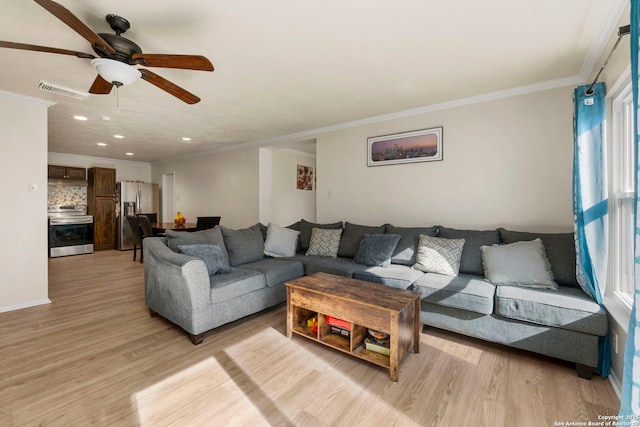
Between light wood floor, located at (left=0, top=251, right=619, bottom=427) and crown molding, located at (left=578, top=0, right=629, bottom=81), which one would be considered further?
crown molding, located at (left=578, top=0, right=629, bottom=81)

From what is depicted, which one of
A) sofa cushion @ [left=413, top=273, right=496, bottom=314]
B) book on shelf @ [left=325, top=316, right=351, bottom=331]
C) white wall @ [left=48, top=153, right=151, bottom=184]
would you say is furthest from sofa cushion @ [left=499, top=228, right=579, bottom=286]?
white wall @ [left=48, top=153, right=151, bottom=184]

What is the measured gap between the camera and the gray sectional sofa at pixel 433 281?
207 centimetres

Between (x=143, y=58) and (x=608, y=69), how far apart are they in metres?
3.32

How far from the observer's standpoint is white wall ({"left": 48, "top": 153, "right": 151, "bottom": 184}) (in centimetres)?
676

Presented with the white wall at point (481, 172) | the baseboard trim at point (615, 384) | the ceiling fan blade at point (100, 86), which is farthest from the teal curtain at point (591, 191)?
the ceiling fan blade at point (100, 86)

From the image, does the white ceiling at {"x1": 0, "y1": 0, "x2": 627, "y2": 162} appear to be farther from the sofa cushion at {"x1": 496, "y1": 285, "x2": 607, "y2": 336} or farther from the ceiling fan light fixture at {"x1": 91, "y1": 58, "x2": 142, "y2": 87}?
the sofa cushion at {"x1": 496, "y1": 285, "x2": 607, "y2": 336}

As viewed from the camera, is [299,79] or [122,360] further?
[299,79]

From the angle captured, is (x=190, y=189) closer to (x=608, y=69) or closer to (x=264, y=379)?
(x=264, y=379)

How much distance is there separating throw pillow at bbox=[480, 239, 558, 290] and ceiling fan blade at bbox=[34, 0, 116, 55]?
334 cm

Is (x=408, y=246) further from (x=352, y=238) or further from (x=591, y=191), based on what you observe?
(x=591, y=191)

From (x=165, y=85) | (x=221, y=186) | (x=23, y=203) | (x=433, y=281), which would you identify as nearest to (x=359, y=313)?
(x=433, y=281)

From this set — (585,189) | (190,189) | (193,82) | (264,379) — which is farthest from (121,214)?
(585,189)

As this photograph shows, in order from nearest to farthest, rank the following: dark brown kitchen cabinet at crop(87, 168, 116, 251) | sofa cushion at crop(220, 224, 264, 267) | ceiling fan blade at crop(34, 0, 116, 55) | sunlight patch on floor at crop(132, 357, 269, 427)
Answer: ceiling fan blade at crop(34, 0, 116, 55) → sunlight patch on floor at crop(132, 357, 269, 427) → sofa cushion at crop(220, 224, 264, 267) → dark brown kitchen cabinet at crop(87, 168, 116, 251)

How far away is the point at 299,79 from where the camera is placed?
2783 millimetres
